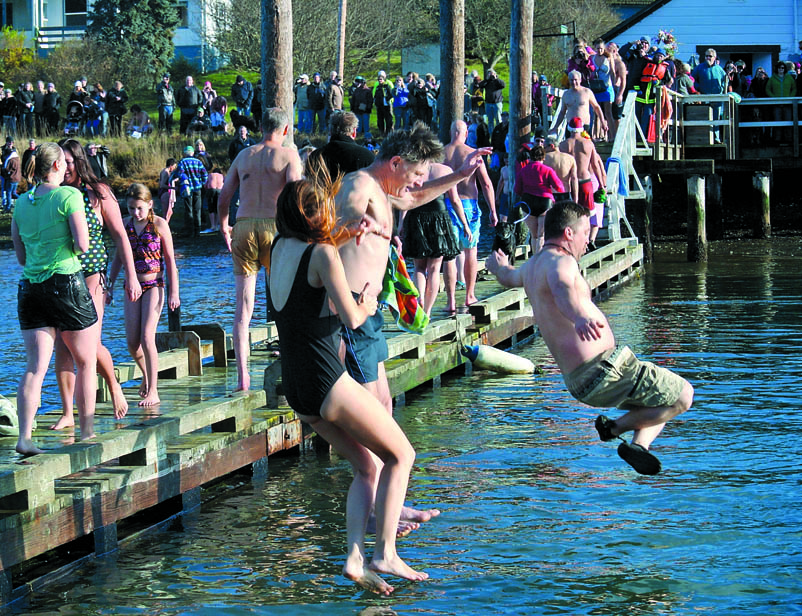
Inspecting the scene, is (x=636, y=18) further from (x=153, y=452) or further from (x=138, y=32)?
(x=153, y=452)

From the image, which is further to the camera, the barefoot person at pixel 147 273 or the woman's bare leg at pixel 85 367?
the barefoot person at pixel 147 273

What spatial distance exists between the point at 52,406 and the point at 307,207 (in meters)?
6.27

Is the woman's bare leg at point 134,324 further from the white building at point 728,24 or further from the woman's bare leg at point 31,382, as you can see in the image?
the white building at point 728,24

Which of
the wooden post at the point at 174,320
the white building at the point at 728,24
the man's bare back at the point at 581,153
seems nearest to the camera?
the wooden post at the point at 174,320

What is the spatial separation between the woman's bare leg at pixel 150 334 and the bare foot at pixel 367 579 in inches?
117

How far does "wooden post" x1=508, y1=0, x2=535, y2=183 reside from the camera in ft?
78.9

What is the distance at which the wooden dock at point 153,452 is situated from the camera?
21.9 ft

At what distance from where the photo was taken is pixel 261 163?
9.08 metres

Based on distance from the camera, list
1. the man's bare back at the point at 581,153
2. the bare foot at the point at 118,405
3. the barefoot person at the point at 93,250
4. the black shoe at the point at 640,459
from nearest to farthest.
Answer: the black shoe at the point at 640,459, the barefoot person at the point at 93,250, the bare foot at the point at 118,405, the man's bare back at the point at 581,153

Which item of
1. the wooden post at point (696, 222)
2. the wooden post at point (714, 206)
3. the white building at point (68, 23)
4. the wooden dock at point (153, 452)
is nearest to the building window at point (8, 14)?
the white building at point (68, 23)

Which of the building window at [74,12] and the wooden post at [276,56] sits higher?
the building window at [74,12]

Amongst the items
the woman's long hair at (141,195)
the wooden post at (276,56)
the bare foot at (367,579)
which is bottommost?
the bare foot at (367,579)

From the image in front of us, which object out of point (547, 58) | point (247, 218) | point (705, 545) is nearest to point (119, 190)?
point (547, 58)

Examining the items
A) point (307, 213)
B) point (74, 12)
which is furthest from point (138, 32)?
point (307, 213)
